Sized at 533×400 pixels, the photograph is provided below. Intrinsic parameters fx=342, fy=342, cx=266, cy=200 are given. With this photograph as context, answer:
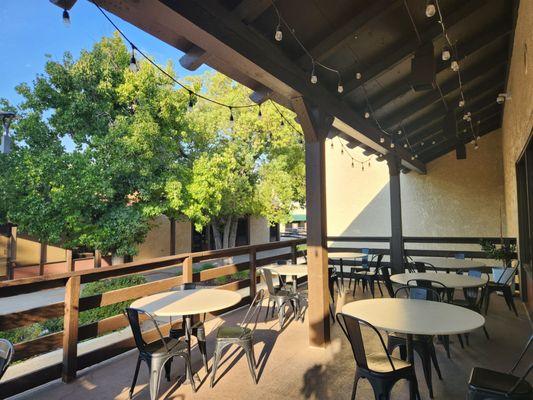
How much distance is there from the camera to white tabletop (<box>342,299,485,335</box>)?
2070 millimetres

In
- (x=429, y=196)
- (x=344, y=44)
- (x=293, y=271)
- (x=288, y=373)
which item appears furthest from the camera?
(x=429, y=196)

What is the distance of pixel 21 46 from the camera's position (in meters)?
10.4

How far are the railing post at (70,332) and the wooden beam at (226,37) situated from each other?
6.96ft

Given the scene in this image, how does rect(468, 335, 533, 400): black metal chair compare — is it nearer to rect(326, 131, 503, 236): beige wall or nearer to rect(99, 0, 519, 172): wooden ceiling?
rect(99, 0, 519, 172): wooden ceiling

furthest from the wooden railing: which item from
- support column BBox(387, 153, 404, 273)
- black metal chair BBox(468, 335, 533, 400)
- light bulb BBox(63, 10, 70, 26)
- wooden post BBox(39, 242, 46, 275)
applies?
wooden post BBox(39, 242, 46, 275)

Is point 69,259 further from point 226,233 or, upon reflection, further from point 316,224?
point 316,224

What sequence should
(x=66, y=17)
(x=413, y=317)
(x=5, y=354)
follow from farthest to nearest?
(x=413, y=317), (x=66, y=17), (x=5, y=354)

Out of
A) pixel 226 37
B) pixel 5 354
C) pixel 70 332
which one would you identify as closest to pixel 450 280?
pixel 226 37

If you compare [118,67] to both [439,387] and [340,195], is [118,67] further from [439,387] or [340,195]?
[439,387]

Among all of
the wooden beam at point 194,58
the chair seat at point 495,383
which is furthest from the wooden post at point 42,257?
the chair seat at point 495,383

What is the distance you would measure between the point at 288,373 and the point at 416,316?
123 cm

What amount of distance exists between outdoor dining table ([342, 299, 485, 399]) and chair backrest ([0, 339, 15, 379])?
197 centimetres

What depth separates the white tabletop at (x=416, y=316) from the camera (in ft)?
6.79

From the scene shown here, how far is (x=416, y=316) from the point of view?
234 cm
